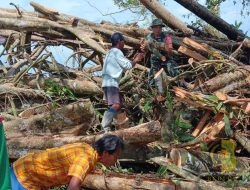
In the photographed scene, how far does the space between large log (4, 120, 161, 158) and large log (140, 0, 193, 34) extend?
4103 millimetres

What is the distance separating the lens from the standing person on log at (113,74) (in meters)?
7.30

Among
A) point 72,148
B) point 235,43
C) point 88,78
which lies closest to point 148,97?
point 88,78

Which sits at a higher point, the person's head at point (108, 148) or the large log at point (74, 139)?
the person's head at point (108, 148)

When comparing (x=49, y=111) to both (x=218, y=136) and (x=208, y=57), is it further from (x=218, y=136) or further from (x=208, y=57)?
(x=208, y=57)

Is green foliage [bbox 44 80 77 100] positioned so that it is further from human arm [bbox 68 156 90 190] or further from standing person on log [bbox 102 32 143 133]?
human arm [bbox 68 156 90 190]

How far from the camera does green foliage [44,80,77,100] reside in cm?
822

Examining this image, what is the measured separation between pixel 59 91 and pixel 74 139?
5.60 feet

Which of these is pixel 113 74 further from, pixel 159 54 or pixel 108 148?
pixel 108 148

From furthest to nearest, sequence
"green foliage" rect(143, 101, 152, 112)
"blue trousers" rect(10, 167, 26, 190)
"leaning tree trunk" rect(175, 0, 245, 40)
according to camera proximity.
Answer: "leaning tree trunk" rect(175, 0, 245, 40) < "green foliage" rect(143, 101, 152, 112) < "blue trousers" rect(10, 167, 26, 190)

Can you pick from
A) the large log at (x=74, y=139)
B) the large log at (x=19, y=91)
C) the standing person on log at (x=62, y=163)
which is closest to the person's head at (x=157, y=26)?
the large log at (x=19, y=91)

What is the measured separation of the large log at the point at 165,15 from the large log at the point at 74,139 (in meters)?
4.10

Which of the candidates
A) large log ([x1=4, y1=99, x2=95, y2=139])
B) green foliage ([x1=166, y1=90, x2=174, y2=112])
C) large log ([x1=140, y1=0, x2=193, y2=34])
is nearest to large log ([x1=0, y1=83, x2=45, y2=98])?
large log ([x1=4, y1=99, x2=95, y2=139])

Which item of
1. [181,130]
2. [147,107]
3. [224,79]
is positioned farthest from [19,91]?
[224,79]

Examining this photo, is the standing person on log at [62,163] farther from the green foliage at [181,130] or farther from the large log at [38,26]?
the large log at [38,26]
